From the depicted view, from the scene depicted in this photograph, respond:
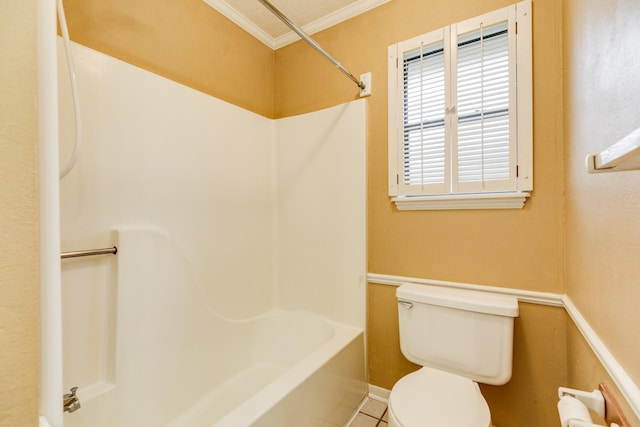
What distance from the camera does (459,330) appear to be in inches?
51.9

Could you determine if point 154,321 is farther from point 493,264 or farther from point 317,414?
point 493,264

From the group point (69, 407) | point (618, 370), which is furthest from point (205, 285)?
point (618, 370)

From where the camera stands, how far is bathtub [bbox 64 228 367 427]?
120 centimetres

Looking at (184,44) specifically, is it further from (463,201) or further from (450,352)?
(450,352)

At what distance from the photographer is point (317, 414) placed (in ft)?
4.37

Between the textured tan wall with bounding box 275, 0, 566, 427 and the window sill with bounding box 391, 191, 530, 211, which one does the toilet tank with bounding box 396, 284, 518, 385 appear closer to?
the textured tan wall with bounding box 275, 0, 566, 427

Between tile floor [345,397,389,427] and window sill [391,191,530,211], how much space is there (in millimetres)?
1205

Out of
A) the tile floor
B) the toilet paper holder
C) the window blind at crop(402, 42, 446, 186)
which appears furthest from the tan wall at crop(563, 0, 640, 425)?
the tile floor

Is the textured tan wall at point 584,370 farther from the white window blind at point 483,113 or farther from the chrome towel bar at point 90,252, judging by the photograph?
the chrome towel bar at point 90,252

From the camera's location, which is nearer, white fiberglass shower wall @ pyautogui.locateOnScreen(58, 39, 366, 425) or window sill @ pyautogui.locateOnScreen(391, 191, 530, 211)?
white fiberglass shower wall @ pyautogui.locateOnScreen(58, 39, 366, 425)

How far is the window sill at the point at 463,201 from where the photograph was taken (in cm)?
136

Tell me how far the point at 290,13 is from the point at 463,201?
65.7 inches

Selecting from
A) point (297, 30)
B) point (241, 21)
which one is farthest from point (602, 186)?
point (241, 21)

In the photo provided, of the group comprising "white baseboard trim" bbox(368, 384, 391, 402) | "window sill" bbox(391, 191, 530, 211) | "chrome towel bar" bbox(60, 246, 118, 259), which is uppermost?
"window sill" bbox(391, 191, 530, 211)
